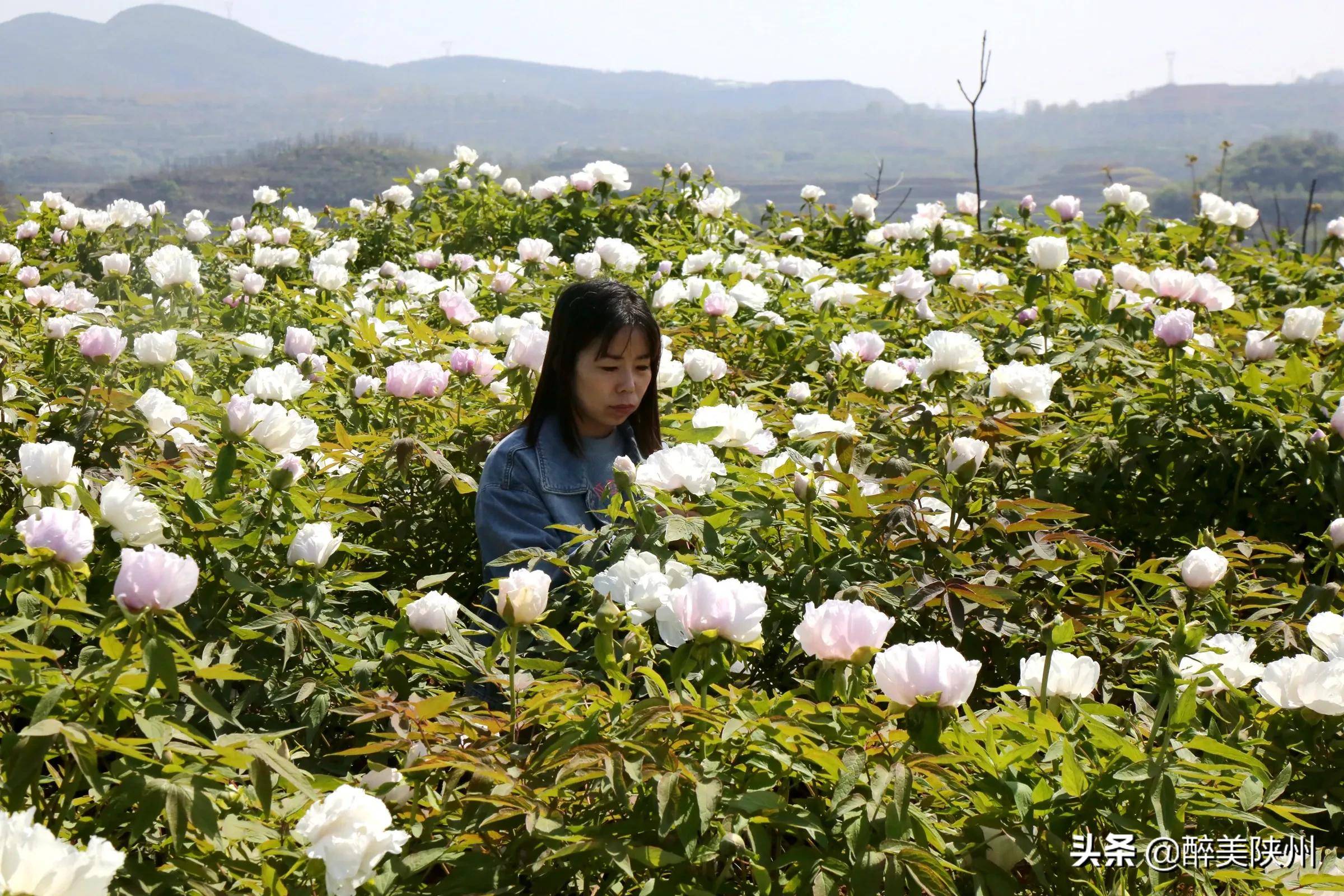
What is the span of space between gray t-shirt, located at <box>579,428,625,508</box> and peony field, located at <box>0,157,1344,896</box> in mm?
182

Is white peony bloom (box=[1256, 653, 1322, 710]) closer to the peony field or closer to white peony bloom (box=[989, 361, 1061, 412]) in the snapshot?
the peony field

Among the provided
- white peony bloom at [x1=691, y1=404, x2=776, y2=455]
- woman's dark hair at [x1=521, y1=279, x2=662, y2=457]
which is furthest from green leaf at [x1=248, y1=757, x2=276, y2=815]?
woman's dark hair at [x1=521, y1=279, x2=662, y2=457]

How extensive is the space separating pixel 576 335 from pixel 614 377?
12 cm

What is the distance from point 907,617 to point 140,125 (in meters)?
74.3

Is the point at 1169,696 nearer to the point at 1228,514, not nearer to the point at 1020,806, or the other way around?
the point at 1020,806

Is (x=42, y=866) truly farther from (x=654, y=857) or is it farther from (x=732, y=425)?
(x=732, y=425)

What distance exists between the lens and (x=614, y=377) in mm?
2469

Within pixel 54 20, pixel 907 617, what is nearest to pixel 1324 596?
pixel 907 617

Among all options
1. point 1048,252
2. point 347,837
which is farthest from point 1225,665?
point 1048,252

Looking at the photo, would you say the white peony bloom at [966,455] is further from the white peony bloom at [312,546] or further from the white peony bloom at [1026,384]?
the white peony bloom at [312,546]

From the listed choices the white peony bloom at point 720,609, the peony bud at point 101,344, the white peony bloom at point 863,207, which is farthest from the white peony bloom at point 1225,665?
the white peony bloom at point 863,207

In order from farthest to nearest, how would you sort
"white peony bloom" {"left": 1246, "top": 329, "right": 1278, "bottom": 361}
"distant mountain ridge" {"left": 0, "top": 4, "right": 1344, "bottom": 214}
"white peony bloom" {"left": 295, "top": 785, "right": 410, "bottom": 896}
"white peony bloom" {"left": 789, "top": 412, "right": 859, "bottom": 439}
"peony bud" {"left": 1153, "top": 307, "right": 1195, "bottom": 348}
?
"distant mountain ridge" {"left": 0, "top": 4, "right": 1344, "bottom": 214} → "white peony bloom" {"left": 1246, "top": 329, "right": 1278, "bottom": 361} → "peony bud" {"left": 1153, "top": 307, "right": 1195, "bottom": 348} → "white peony bloom" {"left": 789, "top": 412, "right": 859, "bottom": 439} → "white peony bloom" {"left": 295, "top": 785, "right": 410, "bottom": 896}

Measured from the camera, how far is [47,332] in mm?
2744

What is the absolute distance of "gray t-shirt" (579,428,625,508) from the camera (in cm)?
253
